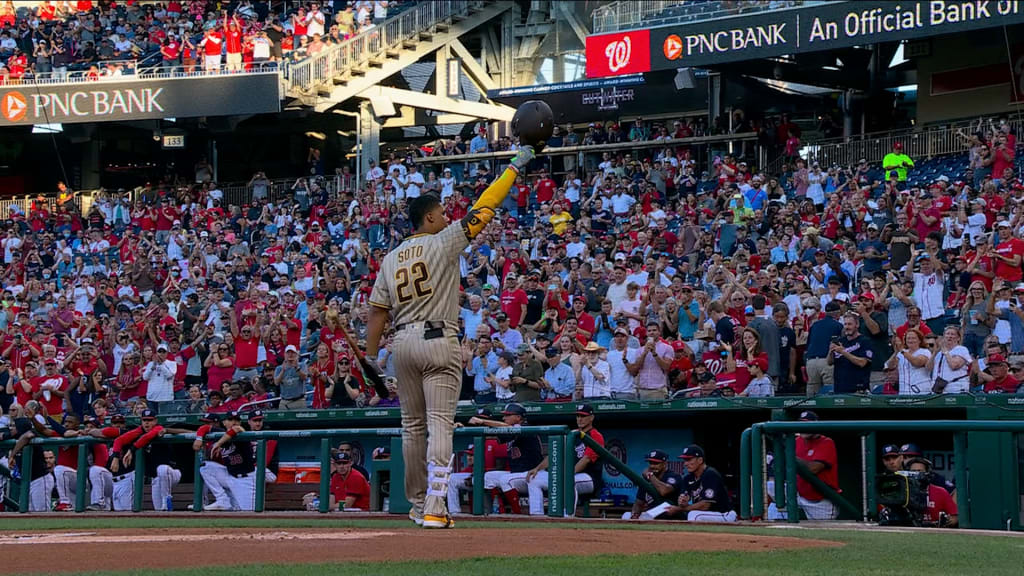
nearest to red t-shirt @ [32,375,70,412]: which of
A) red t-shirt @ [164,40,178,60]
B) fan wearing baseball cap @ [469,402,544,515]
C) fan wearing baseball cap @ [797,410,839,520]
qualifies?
fan wearing baseball cap @ [469,402,544,515]

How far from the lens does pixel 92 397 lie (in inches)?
718

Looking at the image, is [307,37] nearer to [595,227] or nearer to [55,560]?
[595,227]

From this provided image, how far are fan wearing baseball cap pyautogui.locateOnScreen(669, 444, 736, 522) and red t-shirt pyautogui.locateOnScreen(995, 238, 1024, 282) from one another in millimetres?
4697

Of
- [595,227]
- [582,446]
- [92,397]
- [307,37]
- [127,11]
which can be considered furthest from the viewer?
[127,11]

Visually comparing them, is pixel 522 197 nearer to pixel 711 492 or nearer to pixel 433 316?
pixel 711 492

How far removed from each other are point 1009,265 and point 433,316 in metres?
8.08

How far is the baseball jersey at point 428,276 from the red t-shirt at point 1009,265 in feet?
25.8

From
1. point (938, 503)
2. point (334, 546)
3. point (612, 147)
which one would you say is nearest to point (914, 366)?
point (938, 503)

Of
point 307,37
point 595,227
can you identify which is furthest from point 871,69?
point 307,37

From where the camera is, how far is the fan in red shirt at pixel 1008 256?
13609mm

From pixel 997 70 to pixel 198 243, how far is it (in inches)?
547

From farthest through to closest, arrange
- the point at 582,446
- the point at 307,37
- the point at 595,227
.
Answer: the point at 307,37, the point at 595,227, the point at 582,446

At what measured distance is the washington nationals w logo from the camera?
24984 mm

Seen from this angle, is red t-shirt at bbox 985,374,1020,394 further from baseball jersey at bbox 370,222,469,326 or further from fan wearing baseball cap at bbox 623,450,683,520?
baseball jersey at bbox 370,222,469,326
